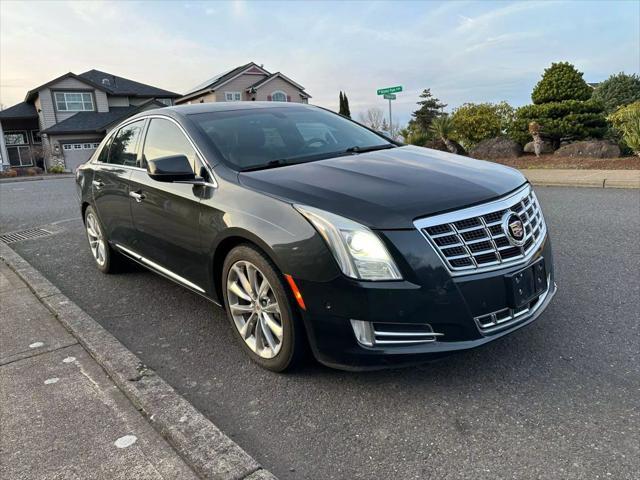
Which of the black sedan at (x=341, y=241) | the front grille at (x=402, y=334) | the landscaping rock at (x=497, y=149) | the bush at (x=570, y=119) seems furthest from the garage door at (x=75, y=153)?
the front grille at (x=402, y=334)

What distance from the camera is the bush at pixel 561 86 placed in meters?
14.6

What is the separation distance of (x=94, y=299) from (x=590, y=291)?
431cm

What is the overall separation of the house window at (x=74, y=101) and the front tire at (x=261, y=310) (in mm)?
41950

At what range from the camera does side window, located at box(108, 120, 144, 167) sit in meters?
4.49

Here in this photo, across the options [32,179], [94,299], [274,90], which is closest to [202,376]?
[94,299]

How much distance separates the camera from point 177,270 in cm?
377

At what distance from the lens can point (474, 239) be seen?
260 centimetres

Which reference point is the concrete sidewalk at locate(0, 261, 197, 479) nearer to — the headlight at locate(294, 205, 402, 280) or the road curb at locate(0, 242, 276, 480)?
the road curb at locate(0, 242, 276, 480)

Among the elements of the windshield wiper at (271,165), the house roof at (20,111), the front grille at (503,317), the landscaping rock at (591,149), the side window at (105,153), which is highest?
the house roof at (20,111)

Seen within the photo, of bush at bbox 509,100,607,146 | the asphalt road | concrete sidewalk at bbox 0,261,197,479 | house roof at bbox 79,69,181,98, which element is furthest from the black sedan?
house roof at bbox 79,69,181,98

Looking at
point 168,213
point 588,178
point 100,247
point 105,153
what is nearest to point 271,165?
point 168,213

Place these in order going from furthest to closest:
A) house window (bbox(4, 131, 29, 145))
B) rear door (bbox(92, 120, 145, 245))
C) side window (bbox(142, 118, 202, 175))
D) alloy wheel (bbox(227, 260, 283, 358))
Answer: house window (bbox(4, 131, 29, 145))
rear door (bbox(92, 120, 145, 245))
side window (bbox(142, 118, 202, 175))
alloy wheel (bbox(227, 260, 283, 358))

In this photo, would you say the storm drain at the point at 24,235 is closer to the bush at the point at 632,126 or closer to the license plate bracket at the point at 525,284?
the license plate bracket at the point at 525,284

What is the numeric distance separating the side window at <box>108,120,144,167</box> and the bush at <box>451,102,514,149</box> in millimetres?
14873
